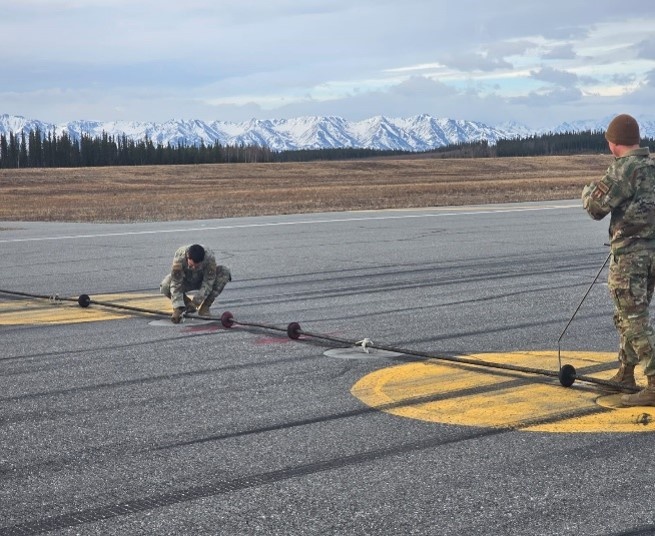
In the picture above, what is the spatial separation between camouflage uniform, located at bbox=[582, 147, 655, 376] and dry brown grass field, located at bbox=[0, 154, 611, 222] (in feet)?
75.1

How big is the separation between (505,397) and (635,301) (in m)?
1.10

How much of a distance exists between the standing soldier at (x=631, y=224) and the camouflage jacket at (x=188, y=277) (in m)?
4.79

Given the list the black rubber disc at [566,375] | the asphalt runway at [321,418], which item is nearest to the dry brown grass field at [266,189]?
the asphalt runway at [321,418]

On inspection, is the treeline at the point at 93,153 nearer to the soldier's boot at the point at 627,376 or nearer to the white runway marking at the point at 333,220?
the white runway marking at the point at 333,220

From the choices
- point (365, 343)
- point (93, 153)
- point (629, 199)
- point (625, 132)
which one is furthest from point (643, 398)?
point (93, 153)

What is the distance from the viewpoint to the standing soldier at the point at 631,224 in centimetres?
650

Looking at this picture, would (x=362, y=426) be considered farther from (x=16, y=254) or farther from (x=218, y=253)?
(x=16, y=254)

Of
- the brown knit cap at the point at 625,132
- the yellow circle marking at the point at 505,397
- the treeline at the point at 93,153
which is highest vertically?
A: the treeline at the point at 93,153

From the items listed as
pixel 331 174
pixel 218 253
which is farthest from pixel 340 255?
pixel 331 174

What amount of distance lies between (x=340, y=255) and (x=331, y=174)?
6066cm

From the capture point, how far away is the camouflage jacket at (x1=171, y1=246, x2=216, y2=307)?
33.1 feet

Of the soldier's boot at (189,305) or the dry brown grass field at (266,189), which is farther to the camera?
the dry brown grass field at (266,189)

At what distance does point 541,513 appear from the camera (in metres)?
4.44

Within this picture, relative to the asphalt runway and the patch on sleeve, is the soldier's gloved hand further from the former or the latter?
the patch on sleeve
